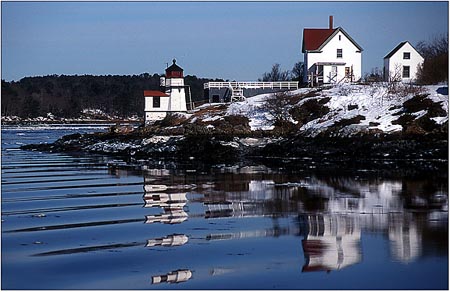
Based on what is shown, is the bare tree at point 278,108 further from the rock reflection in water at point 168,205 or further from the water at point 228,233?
the rock reflection in water at point 168,205

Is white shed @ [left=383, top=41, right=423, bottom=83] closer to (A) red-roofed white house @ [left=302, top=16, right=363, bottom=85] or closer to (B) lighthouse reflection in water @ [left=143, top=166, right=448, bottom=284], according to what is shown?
(A) red-roofed white house @ [left=302, top=16, right=363, bottom=85]

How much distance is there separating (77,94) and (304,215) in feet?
542

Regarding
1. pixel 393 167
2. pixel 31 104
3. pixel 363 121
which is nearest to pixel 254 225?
pixel 393 167

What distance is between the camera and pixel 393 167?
2650cm

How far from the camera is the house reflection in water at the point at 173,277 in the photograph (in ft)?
31.5

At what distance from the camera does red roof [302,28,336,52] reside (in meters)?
55.4

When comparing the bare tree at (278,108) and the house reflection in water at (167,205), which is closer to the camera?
the house reflection in water at (167,205)

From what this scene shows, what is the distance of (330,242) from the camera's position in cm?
1198

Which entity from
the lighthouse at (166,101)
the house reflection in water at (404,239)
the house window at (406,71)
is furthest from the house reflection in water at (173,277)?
the house window at (406,71)

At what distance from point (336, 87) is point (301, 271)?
37521mm

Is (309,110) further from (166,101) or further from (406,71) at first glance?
(406,71)

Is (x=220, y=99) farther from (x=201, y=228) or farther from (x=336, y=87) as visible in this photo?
(x=201, y=228)

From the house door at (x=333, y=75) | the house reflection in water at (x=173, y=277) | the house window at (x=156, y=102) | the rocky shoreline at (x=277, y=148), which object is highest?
the house door at (x=333, y=75)

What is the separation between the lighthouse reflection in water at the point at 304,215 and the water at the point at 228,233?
2cm
